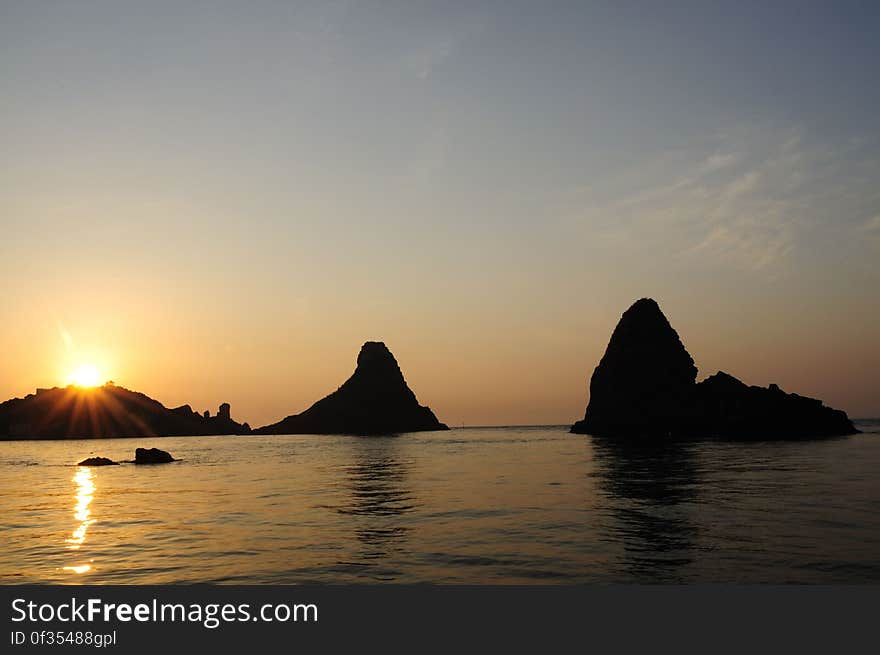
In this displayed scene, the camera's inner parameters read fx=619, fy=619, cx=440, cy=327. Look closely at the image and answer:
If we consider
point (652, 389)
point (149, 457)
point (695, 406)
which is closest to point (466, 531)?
point (149, 457)

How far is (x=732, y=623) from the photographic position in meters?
13.8

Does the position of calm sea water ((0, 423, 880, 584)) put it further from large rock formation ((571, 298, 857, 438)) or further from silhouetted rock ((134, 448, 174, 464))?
large rock formation ((571, 298, 857, 438))

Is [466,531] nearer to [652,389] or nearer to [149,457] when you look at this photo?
[149,457]

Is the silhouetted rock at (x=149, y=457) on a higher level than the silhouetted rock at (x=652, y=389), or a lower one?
lower

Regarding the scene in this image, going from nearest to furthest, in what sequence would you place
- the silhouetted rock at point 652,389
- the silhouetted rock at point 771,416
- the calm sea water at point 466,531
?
the calm sea water at point 466,531 → the silhouetted rock at point 771,416 → the silhouetted rock at point 652,389

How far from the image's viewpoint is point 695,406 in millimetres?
180750

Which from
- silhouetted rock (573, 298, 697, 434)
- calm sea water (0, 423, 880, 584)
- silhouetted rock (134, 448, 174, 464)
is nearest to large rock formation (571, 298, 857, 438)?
silhouetted rock (573, 298, 697, 434)

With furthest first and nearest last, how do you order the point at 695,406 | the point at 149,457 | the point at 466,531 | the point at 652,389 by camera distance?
the point at 652,389 → the point at 695,406 → the point at 149,457 → the point at 466,531

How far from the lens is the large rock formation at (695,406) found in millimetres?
150000

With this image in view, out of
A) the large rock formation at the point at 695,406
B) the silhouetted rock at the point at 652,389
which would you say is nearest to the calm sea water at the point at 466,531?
the large rock formation at the point at 695,406

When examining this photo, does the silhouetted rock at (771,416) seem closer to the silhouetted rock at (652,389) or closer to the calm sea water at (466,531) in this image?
the silhouetted rock at (652,389)

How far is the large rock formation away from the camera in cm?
15000

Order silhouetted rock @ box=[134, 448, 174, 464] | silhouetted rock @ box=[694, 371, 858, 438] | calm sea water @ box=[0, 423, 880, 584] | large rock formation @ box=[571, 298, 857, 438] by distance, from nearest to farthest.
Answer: calm sea water @ box=[0, 423, 880, 584] < silhouetted rock @ box=[134, 448, 174, 464] < silhouetted rock @ box=[694, 371, 858, 438] < large rock formation @ box=[571, 298, 857, 438]

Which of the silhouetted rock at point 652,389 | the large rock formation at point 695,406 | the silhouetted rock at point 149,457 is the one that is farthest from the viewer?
the silhouetted rock at point 652,389
